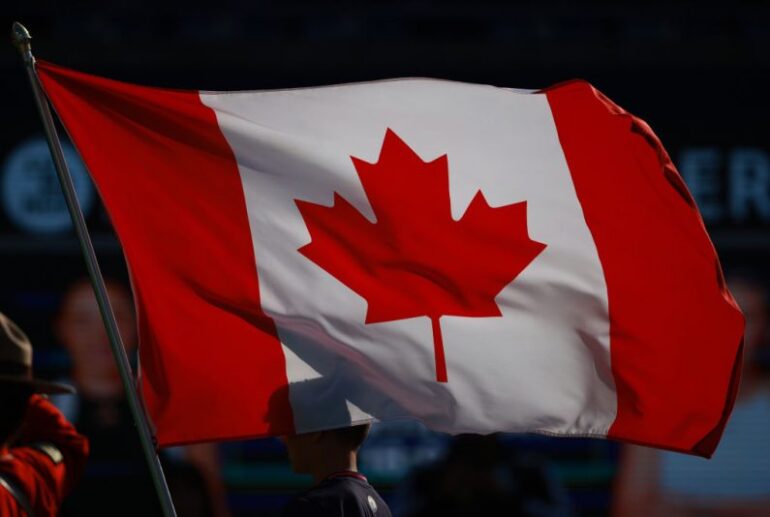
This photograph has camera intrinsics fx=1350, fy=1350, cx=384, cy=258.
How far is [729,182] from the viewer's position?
8891 millimetres

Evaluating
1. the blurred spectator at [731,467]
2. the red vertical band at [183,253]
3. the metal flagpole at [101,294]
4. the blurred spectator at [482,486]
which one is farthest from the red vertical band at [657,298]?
the blurred spectator at [731,467]

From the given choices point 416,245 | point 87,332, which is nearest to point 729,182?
point 87,332

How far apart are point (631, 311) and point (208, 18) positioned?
7700 millimetres

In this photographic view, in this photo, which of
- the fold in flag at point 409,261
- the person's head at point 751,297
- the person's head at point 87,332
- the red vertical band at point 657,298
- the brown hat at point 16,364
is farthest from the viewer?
the person's head at point 751,297

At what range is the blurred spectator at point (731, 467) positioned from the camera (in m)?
8.66

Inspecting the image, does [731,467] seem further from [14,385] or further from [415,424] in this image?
[14,385]

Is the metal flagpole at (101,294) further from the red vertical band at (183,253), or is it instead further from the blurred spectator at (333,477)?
the blurred spectator at (333,477)

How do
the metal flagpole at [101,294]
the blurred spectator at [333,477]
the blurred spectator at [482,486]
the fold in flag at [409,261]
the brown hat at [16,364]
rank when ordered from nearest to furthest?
the blurred spectator at [333,477] → the metal flagpole at [101,294] → the fold in flag at [409,261] → the brown hat at [16,364] → the blurred spectator at [482,486]

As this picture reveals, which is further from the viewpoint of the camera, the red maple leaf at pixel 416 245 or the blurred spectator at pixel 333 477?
the red maple leaf at pixel 416 245

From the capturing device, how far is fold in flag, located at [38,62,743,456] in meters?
Result: 3.39

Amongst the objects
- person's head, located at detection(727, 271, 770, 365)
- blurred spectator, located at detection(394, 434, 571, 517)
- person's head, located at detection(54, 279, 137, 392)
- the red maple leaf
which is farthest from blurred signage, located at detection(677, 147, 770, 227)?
the red maple leaf

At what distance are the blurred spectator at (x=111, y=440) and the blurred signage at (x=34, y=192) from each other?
0.48m

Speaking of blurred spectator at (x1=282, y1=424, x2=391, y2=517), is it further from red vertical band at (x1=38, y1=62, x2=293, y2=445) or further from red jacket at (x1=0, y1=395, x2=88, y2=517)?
red jacket at (x1=0, y1=395, x2=88, y2=517)

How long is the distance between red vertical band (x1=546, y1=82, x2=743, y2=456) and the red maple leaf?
0.81 ft
